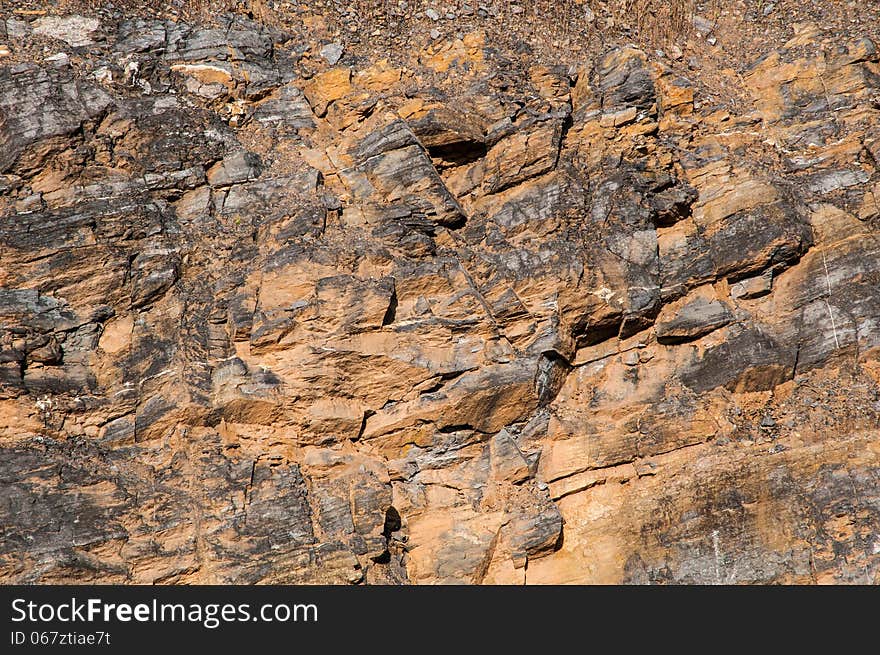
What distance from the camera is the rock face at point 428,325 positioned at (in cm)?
985

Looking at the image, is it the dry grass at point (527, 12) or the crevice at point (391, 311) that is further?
the dry grass at point (527, 12)

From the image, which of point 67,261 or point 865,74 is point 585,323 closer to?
point 865,74

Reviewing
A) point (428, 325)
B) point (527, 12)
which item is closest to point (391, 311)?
point (428, 325)

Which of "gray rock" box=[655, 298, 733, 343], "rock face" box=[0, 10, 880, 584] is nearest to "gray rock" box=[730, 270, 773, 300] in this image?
"rock face" box=[0, 10, 880, 584]

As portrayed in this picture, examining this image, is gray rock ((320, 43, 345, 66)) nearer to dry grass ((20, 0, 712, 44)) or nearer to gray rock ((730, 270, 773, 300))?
dry grass ((20, 0, 712, 44))

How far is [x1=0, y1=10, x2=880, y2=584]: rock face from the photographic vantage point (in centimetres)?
985

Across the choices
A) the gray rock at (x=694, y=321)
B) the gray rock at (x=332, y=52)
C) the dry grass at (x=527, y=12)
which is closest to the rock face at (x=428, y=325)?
the gray rock at (x=694, y=321)

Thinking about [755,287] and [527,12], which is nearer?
[755,287]

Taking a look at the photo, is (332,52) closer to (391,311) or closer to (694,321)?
(391,311)

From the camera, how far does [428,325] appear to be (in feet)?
34.9

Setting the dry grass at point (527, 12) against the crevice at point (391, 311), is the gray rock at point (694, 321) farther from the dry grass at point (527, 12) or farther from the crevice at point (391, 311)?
the dry grass at point (527, 12)

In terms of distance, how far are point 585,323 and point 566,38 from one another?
4.51 meters

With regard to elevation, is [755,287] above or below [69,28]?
below

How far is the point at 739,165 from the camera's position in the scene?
1158cm
